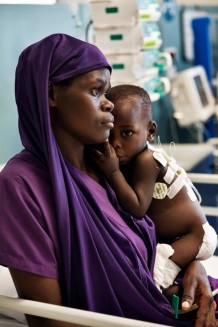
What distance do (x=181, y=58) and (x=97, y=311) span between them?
177 inches

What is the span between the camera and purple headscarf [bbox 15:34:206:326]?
1455 millimetres

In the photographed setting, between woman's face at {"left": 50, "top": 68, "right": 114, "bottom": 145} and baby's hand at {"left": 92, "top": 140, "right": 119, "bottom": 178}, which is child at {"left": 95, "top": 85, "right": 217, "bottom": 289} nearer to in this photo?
baby's hand at {"left": 92, "top": 140, "right": 119, "bottom": 178}

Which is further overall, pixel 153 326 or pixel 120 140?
pixel 120 140

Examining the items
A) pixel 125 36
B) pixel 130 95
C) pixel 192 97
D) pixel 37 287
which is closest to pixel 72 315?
pixel 37 287

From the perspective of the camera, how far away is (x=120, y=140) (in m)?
1.77

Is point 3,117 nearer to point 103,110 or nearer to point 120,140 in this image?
point 120,140

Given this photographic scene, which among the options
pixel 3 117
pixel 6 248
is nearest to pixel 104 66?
pixel 6 248

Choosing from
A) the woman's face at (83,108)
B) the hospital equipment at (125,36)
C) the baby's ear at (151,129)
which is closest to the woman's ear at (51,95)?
the woman's face at (83,108)

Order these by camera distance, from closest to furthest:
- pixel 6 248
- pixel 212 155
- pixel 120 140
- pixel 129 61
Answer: pixel 6 248
pixel 120 140
pixel 129 61
pixel 212 155

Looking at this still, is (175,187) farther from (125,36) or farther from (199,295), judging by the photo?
(125,36)

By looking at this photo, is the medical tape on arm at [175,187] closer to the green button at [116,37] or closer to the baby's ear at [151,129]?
the baby's ear at [151,129]

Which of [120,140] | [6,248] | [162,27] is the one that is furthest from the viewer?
[162,27]

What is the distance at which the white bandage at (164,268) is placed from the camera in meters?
1.69

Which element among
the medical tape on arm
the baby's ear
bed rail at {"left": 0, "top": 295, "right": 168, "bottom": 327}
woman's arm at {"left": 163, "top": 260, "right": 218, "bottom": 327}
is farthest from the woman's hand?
the baby's ear
